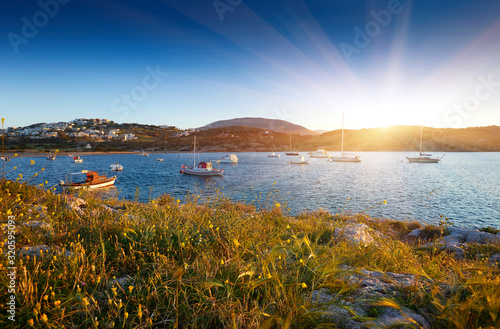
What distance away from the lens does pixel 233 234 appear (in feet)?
11.5

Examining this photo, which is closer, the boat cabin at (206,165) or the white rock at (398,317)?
the white rock at (398,317)

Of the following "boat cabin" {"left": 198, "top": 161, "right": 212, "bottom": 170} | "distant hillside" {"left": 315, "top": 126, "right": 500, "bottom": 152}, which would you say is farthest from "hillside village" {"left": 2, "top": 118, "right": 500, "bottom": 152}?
"boat cabin" {"left": 198, "top": 161, "right": 212, "bottom": 170}

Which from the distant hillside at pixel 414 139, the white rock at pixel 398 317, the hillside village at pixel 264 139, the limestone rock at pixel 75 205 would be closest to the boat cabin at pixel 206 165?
the limestone rock at pixel 75 205

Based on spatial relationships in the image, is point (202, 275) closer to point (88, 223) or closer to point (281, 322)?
point (281, 322)

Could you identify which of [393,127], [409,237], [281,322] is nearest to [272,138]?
[393,127]

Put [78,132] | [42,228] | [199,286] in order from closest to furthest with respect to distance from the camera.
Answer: [199,286] < [42,228] < [78,132]

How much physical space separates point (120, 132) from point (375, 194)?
19363 centimetres

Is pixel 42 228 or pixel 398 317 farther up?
pixel 42 228

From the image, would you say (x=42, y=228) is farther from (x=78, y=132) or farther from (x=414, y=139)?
(x=78, y=132)

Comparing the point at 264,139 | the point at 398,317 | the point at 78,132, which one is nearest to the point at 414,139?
the point at 264,139

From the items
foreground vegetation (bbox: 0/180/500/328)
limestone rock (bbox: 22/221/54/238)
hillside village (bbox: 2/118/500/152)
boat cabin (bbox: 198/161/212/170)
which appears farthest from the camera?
hillside village (bbox: 2/118/500/152)

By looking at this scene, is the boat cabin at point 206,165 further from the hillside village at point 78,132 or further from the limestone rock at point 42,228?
the hillside village at point 78,132

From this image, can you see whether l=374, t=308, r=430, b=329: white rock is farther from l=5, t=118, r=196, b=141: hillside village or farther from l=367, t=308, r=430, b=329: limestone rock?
l=5, t=118, r=196, b=141: hillside village

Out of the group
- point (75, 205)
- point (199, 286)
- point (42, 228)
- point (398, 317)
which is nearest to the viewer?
point (398, 317)
